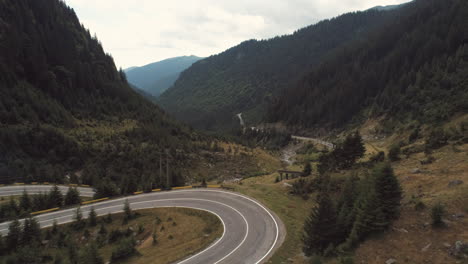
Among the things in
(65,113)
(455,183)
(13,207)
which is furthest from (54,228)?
(65,113)

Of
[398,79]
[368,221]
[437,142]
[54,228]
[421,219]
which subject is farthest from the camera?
[398,79]

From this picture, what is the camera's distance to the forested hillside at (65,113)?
61.0 m

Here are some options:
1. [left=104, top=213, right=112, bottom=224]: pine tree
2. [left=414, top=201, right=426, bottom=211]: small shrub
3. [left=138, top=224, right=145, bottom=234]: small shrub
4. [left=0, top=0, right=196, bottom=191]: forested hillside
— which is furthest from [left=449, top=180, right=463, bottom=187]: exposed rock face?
[left=0, top=0, right=196, bottom=191]: forested hillside

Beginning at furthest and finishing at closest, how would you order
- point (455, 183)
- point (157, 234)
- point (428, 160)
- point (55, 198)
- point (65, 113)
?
1. point (65, 113)
2. point (55, 198)
3. point (157, 234)
4. point (428, 160)
5. point (455, 183)

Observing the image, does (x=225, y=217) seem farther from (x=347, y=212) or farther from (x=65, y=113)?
(x=65, y=113)

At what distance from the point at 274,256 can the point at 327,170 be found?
20.0 meters

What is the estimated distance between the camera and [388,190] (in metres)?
18.5

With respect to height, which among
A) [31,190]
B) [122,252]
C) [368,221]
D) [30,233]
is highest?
[31,190]

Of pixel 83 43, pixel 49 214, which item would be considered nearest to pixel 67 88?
pixel 83 43

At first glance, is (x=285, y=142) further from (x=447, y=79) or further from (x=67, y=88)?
(x=67, y=88)

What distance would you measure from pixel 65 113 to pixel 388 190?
10000 centimetres

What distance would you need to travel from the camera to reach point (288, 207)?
33219 millimetres

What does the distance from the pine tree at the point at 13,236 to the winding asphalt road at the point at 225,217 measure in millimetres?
5132

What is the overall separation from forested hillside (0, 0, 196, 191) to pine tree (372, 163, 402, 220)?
3898 centimetres
